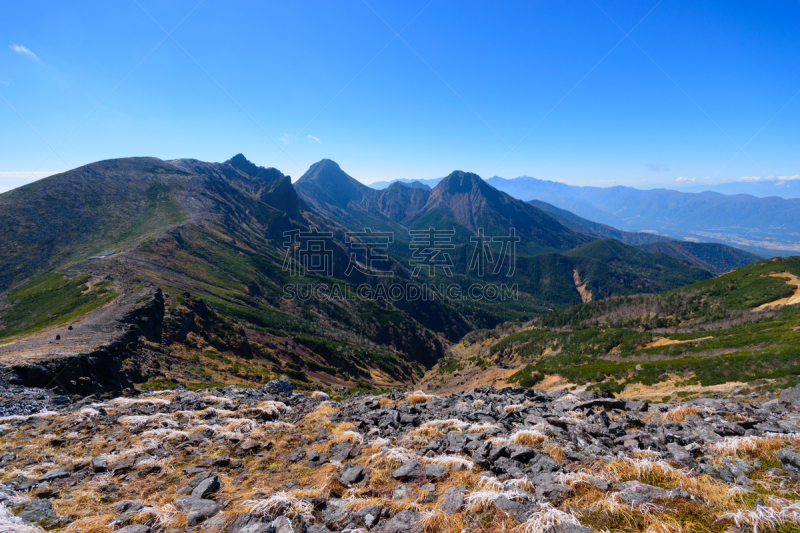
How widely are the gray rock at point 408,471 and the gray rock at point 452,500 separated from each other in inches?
53.9

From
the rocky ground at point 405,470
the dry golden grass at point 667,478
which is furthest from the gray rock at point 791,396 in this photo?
the dry golden grass at point 667,478

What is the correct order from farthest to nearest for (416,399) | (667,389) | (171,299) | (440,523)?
(171,299) < (667,389) < (416,399) < (440,523)

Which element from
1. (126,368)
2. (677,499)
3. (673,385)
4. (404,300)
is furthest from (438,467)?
(404,300)

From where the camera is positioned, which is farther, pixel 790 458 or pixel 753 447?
pixel 753 447

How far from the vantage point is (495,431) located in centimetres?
1016

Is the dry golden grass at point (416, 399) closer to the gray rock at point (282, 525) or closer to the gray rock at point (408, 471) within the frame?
the gray rock at point (408, 471)

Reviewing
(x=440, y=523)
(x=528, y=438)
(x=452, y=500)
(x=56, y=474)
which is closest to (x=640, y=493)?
(x=452, y=500)

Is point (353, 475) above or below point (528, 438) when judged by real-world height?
below

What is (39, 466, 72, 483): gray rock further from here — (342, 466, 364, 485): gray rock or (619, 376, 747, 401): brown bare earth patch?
(619, 376, 747, 401): brown bare earth patch

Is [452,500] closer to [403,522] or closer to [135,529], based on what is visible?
[403,522]

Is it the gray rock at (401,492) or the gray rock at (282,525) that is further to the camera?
the gray rock at (401,492)

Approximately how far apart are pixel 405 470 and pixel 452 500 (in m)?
1.98

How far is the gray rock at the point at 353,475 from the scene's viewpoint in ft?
25.6

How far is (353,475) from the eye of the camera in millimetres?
7914
